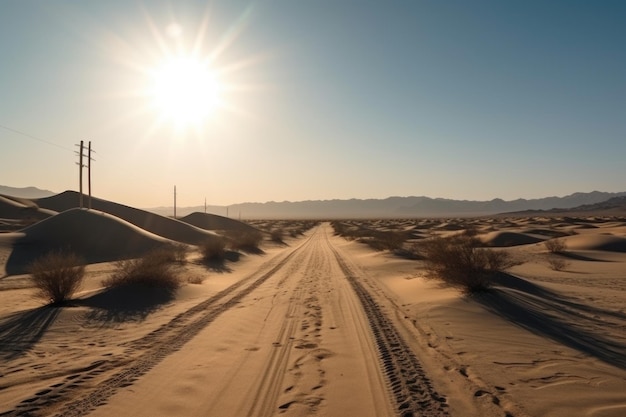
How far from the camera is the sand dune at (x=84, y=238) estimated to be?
29656 mm

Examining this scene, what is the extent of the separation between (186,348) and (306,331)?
259cm

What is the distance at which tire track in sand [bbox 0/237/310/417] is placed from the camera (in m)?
5.55

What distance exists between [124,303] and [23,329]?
11.0ft

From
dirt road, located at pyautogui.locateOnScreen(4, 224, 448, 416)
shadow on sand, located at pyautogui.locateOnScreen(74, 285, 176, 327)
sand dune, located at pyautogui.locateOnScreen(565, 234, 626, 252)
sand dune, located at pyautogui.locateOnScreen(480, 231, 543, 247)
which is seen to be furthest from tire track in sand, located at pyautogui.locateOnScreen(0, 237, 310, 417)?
sand dune, located at pyautogui.locateOnScreen(480, 231, 543, 247)

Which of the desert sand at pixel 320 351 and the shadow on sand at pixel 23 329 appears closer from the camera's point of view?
the desert sand at pixel 320 351

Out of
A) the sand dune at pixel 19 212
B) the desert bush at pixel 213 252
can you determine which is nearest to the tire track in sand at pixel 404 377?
the desert bush at pixel 213 252

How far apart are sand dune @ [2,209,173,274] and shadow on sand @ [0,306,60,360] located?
61.5 feet

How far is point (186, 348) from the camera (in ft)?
27.1

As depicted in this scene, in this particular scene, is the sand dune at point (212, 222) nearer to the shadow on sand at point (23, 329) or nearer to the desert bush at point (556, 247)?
the desert bush at point (556, 247)

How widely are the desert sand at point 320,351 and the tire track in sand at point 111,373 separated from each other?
3 centimetres

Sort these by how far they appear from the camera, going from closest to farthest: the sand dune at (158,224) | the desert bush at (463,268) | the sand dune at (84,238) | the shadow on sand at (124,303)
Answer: the shadow on sand at (124,303) → the desert bush at (463,268) → the sand dune at (84,238) → the sand dune at (158,224)

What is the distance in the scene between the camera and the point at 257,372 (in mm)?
6852

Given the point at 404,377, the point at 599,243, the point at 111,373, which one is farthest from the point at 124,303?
the point at 599,243

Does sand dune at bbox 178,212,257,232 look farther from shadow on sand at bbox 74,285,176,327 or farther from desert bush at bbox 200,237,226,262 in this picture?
shadow on sand at bbox 74,285,176,327
